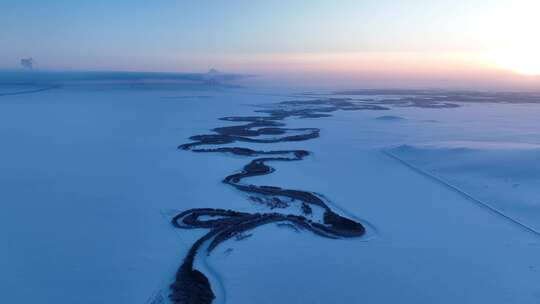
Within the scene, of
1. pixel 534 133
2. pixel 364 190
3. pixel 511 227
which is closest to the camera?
pixel 511 227

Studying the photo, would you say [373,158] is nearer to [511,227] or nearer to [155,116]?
[511,227]

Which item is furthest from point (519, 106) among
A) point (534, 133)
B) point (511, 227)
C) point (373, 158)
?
point (511, 227)

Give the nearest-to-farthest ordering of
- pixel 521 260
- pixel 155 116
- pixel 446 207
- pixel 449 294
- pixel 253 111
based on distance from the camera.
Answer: pixel 449 294, pixel 521 260, pixel 446 207, pixel 155 116, pixel 253 111

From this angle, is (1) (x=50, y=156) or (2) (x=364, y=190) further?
(1) (x=50, y=156)

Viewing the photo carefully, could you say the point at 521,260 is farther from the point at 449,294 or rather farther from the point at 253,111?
the point at 253,111

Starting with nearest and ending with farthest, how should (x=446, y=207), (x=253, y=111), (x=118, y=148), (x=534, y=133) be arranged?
(x=446, y=207) < (x=118, y=148) < (x=534, y=133) < (x=253, y=111)

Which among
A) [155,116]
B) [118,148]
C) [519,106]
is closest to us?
[118,148]

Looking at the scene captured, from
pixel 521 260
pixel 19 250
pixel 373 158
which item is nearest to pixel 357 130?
pixel 373 158
